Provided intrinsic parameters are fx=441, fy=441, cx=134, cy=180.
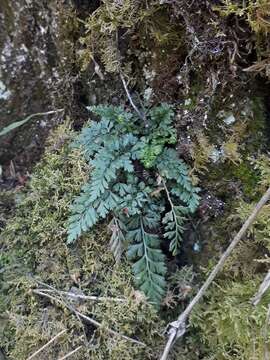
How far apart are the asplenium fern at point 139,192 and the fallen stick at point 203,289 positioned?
12 centimetres

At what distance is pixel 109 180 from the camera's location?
1.48 meters

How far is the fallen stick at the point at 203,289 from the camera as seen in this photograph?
1349 millimetres

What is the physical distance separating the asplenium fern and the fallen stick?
0.38 feet

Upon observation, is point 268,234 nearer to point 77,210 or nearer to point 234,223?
point 234,223

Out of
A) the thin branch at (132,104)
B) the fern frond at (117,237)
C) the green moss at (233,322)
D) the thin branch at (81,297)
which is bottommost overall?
the green moss at (233,322)

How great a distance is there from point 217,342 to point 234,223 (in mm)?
413

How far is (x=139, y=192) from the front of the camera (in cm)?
152

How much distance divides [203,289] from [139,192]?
39 cm

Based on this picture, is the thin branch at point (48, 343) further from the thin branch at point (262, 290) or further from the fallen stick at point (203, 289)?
the thin branch at point (262, 290)

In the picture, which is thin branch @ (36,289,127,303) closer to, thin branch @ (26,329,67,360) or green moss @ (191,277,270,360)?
thin branch @ (26,329,67,360)

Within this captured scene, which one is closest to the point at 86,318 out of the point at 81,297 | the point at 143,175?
the point at 81,297

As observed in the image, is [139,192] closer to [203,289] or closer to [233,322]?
[203,289]

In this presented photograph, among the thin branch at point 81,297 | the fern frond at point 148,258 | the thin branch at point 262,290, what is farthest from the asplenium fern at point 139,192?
the thin branch at point 262,290

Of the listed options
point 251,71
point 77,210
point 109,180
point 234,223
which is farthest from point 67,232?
point 251,71
